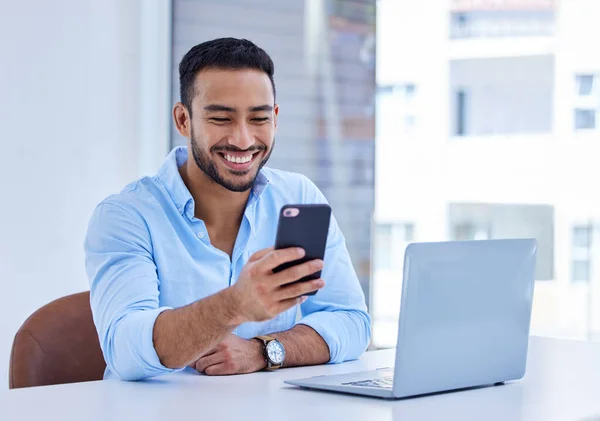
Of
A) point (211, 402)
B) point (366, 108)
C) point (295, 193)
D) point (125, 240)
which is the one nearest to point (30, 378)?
point (125, 240)

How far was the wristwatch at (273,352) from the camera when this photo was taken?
1.78 meters

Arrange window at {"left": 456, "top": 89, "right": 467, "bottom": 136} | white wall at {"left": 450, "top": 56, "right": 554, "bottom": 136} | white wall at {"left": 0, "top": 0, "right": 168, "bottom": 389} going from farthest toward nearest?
window at {"left": 456, "top": 89, "right": 467, "bottom": 136} < white wall at {"left": 450, "top": 56, "right": 554, "bottom": 136} < white wall at {"left": 0, "top": 0, "right": 168, "bottom": 389}

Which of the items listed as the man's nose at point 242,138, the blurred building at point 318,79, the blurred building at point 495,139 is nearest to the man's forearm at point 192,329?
the man's nose at point 242,138

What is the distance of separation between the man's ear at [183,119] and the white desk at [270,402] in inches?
24.1

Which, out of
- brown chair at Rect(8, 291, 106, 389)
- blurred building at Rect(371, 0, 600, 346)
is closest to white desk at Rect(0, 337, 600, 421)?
brown chair at Rect(8, 291, 106, 389)

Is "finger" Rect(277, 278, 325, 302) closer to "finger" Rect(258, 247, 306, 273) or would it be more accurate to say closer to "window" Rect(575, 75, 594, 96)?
"finger" Rect(258, 247, 306, 273)

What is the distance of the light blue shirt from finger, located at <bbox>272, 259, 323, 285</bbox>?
0.36 metres

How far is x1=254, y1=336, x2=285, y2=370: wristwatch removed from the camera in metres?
1.78

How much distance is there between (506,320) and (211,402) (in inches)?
20.9

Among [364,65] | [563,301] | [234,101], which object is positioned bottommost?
[563,301]

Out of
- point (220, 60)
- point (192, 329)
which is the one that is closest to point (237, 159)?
point (220, 60)

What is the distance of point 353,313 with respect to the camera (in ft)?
6.90

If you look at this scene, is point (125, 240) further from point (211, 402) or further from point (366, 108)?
point (366, 108)

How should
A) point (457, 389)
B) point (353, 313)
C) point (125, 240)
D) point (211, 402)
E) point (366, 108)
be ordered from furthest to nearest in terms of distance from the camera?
point (366, 108), point (353, 313), point (125, 240), point (457, 389), point (211, 402)
